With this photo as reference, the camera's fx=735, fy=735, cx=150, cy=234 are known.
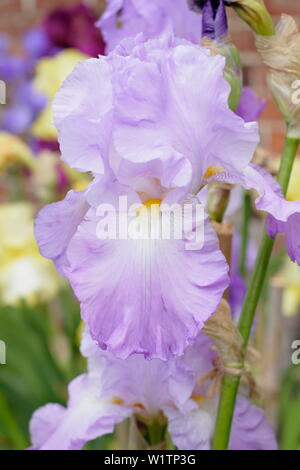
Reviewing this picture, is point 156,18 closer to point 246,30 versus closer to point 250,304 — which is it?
point 250,304

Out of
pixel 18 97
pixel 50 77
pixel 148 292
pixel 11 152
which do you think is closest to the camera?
pixel 148 292

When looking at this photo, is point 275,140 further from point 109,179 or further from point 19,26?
point 109,179

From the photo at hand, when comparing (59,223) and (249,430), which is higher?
(59,223)

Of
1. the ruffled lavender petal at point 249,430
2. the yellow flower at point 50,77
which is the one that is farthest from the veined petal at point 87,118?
the yellow flower at point 50,77

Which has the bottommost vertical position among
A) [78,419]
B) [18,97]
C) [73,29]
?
[78,419]

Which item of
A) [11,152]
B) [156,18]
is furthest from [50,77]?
[156,18]

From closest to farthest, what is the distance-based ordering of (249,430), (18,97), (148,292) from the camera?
(148,292), (249,430), (18,97)

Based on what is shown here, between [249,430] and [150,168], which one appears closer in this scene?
[150,168]
